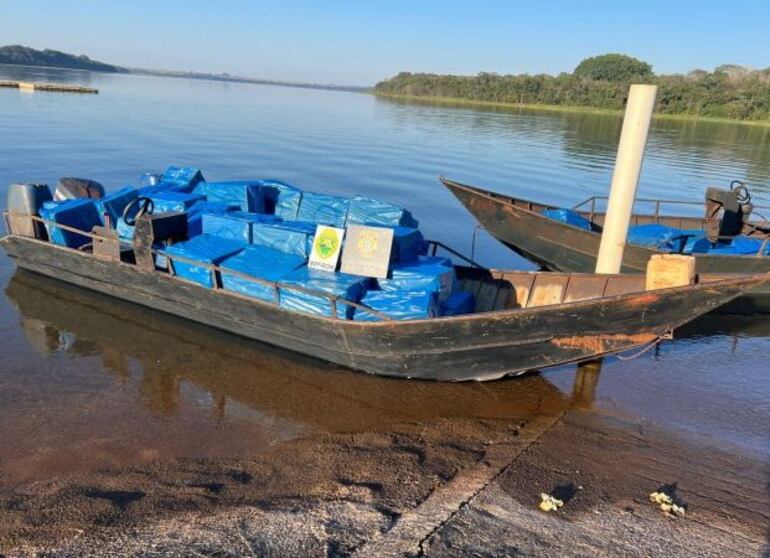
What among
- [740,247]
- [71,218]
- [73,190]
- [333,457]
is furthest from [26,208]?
[740,247]

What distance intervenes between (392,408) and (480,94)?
116594mm

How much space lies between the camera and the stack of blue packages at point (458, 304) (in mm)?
9438

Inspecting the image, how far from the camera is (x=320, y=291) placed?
8.83 m

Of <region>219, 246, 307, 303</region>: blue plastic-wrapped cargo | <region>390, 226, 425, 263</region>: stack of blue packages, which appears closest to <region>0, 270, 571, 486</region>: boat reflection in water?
<region>219, 246, 307, 303</region>: blue plastic-wrapped cargo

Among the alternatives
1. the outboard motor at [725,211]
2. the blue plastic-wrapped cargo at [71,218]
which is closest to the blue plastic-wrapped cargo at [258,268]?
the blue plastic-wrapped cargo at [71,218]

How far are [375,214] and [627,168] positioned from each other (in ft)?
14.9

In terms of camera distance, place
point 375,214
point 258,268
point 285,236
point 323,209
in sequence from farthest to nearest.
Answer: point 323,209 → point 375,214 → point 285,236 → point 258,268

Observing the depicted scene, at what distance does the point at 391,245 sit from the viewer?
9.16 m

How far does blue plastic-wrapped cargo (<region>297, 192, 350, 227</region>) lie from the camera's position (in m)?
11.3

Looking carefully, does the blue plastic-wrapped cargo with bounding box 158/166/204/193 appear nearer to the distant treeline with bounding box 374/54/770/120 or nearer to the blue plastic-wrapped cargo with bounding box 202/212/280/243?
the blue plastic-wrapped cargo with bounding box 202/212/280/243

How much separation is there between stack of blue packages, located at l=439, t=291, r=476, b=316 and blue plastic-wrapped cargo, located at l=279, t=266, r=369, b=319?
54.1 inches

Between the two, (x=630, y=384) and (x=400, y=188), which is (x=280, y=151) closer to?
(x=400, y=188)

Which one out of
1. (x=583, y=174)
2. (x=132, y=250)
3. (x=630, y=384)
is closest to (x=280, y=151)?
(x=583, y=174)

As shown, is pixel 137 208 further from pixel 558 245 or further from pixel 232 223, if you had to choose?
pixel 558 245
